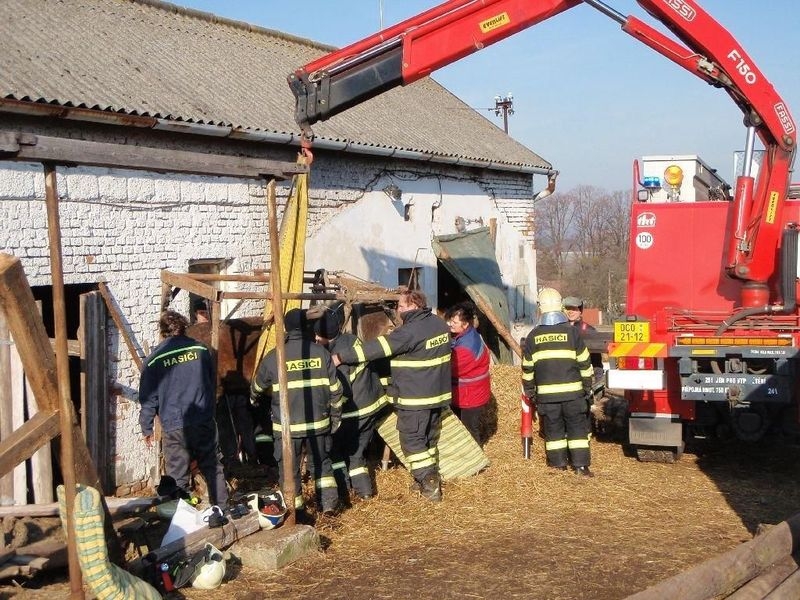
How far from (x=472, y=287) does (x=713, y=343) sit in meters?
5.21

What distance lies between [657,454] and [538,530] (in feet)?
8.56

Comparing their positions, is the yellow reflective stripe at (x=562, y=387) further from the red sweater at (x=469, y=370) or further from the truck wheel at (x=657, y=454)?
the truck wheel at (x=657, y=454)

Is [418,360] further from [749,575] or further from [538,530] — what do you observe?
[749,575]

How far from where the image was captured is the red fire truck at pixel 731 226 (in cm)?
822

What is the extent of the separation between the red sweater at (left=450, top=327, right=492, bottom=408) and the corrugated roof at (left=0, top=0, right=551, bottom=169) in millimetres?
3263

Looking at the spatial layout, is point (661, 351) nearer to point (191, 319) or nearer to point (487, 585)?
point (487, 585)

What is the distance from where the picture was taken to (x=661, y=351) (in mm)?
8477


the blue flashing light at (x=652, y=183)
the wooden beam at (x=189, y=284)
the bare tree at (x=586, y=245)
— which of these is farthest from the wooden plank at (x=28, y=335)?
the bare tree at (x=586, y=245)

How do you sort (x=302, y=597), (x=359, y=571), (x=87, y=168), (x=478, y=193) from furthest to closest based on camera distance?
(x=478, y=193), (x=87, y=168), (x=359, y=571), (x=302, y=597)

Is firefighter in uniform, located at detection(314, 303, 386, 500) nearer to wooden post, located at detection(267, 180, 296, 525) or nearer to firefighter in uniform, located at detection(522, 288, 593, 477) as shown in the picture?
wooden post, located at detection(267, 180, 296, 525)

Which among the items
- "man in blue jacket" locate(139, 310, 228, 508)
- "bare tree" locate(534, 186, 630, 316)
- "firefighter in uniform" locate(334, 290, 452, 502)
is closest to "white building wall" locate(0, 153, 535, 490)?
"man in blue jacket" locate(139, 310, 228, 508)

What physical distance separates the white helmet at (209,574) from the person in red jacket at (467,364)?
12.8 ft

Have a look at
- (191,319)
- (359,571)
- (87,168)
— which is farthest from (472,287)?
(359,571)

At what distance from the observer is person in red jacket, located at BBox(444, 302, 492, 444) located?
910 centimetres
